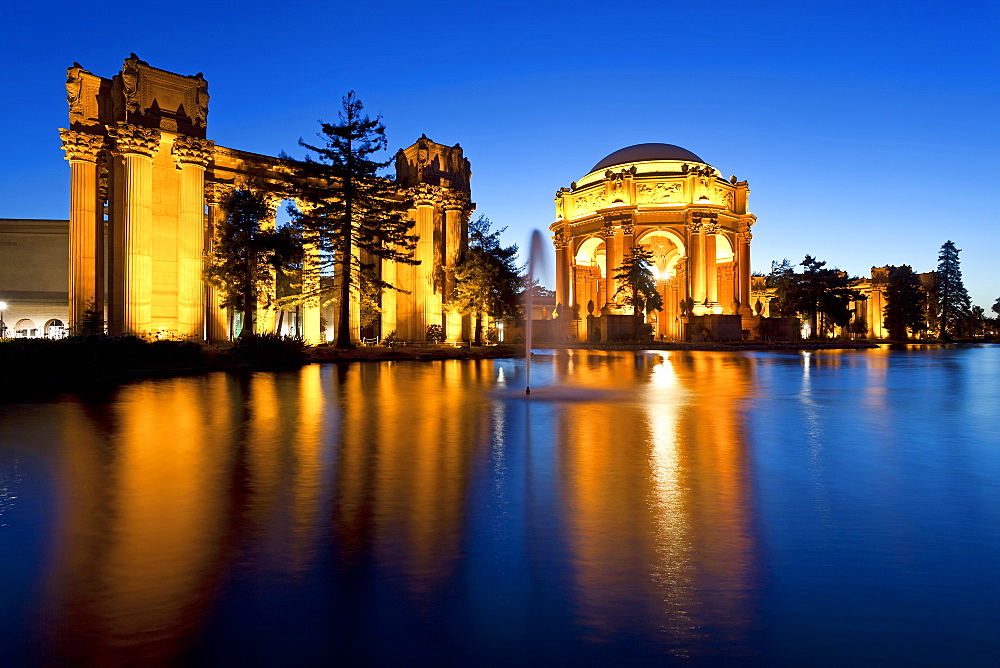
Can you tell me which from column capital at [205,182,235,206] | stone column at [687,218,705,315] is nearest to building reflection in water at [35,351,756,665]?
column capital at [205,182,235,206]

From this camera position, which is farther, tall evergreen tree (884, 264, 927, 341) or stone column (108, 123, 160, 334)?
tall evergreen tree (884, 264, 927, 341)

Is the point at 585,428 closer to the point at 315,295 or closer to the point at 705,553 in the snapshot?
the point at 705,553

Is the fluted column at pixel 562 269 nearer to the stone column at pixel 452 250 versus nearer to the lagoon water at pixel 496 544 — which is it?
the stone column at pixel 452 250

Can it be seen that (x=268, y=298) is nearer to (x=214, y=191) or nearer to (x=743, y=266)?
(x=214, y=191)

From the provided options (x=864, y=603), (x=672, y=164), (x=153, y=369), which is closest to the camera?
(x=864, y=603)

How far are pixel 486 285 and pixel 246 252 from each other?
15.9 metres

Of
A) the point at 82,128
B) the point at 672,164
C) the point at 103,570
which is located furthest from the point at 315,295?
the point at 672,164

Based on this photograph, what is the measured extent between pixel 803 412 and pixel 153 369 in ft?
64.9

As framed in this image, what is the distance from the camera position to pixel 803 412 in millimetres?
12195

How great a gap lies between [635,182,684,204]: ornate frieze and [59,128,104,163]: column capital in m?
64.9

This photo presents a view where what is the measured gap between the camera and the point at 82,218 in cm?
2962

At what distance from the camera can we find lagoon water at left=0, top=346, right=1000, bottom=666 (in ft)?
10.1

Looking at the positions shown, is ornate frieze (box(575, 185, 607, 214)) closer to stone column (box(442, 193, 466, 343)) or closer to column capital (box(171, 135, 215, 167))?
stone column (box(442, 193, 466, 343))

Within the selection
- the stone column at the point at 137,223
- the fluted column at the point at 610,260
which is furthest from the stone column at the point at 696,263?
the stone column at the point at 137,223
